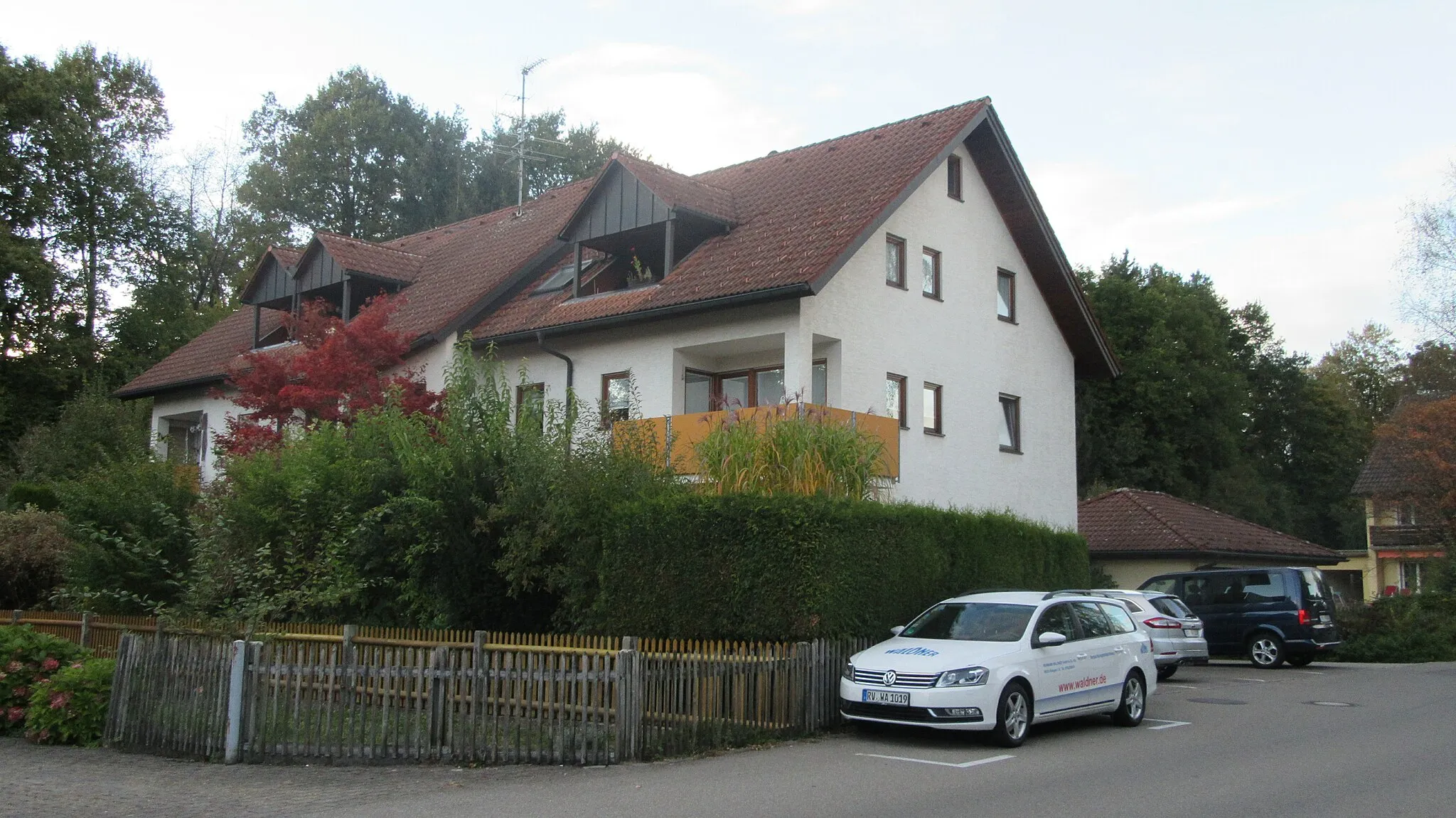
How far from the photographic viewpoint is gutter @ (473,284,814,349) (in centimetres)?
1994

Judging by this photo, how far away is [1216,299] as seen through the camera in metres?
53.7

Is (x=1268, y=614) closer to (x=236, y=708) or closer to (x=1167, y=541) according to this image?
(x=1167, y=541)

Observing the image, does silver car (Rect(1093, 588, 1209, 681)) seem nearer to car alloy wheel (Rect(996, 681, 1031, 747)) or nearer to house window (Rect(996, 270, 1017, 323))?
house window (Rect(996, 270, 1017, 323))

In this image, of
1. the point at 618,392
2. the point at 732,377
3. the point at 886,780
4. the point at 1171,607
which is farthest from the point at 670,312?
the point at 886,780

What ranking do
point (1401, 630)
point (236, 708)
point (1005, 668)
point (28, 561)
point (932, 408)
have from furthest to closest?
1. point (1401, 630)
2. point (932, 408)
3. point (28, 561)
4. point (1005, 668)
5. point (236, 708)

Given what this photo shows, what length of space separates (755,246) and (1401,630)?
19.0 meters

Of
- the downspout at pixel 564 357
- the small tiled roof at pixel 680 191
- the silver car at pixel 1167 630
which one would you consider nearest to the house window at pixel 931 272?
the small tiled roof at pixel 680 191

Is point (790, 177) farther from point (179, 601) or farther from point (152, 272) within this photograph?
point (152, 272)

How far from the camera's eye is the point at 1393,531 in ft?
159

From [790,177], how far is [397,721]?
15.8 metres

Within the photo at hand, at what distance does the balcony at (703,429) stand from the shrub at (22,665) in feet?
24.1

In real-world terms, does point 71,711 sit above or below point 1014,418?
below

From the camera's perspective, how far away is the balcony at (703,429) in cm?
1694

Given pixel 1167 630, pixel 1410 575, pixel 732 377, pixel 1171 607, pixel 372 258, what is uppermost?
pixel 372 258
